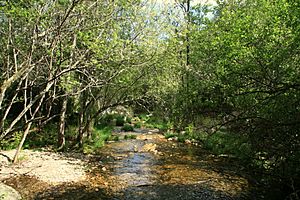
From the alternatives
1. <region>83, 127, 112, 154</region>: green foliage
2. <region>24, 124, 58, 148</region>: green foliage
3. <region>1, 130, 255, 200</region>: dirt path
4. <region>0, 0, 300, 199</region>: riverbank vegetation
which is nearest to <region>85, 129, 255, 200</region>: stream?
<region>1, 130, 255, 200</region>: dirt path

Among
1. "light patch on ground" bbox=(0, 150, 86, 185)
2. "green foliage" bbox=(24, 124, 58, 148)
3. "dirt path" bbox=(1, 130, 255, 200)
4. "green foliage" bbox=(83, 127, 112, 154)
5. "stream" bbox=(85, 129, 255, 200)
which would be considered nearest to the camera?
"dirt path" bbox=(1, 130, 255, 200)

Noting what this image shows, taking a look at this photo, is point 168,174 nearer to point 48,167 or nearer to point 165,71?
point 48,167

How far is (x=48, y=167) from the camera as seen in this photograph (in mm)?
13469

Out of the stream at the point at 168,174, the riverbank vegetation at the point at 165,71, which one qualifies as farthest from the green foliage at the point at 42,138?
the stream at the point at 168,174

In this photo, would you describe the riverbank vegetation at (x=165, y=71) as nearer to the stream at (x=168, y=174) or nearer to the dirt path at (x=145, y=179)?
the stream at (x=168, y=174)

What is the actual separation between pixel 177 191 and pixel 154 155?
6255 millimetres

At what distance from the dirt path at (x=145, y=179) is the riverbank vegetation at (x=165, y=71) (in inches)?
51.0

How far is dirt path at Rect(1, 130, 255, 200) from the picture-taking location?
34.6 feet

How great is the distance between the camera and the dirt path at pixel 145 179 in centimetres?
1054

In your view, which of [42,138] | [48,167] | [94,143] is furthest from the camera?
[42,138]

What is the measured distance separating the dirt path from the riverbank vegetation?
130cm

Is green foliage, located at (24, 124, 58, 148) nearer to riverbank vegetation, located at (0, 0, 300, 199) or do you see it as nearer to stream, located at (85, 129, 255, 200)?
riverbank vegetation, located at (0, 0, 300, 199)

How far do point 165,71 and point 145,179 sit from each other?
8328mm

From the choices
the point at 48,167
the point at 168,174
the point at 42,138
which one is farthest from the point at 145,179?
the point at 42,138
